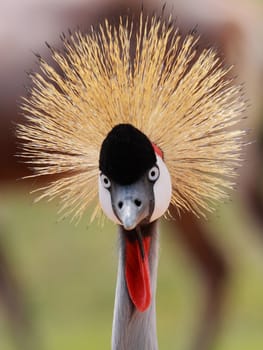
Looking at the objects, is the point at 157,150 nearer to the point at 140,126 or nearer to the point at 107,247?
the point at 140,126

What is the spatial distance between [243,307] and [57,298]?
1.91ft

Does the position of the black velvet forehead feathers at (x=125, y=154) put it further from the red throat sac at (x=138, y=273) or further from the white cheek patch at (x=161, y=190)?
the red throat sac at (x=138, y=273)

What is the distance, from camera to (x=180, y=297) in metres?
3.58

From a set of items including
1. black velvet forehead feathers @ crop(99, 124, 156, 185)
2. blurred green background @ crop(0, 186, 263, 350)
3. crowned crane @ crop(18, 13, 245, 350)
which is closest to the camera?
black velvet forehead feathers @ crop(99, 124, 156, 185)

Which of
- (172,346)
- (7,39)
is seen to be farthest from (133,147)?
(172,346)

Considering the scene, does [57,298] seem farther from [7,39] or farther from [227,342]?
[7,39]

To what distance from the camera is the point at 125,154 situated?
4.08ft

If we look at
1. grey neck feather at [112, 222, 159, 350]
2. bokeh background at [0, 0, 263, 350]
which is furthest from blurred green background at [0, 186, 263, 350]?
grey neck feather at [112, 222, 159, 350]

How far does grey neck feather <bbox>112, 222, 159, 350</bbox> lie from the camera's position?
1403 mm

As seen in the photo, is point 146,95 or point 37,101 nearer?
point 146,95

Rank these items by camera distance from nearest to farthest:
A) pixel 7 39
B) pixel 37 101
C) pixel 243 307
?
pixel 37 101
pixel 7 39
pixel 243 307

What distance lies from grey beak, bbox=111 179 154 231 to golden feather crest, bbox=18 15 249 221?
10 cm

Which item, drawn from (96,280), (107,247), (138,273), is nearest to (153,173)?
(138,273)

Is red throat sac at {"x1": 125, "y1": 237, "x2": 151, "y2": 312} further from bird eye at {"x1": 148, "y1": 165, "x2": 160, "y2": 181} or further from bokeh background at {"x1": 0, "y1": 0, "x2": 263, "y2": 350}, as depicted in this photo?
bokeh background at {"x1": 0, "y1": 0, "x2": 263, "y2": 350}
